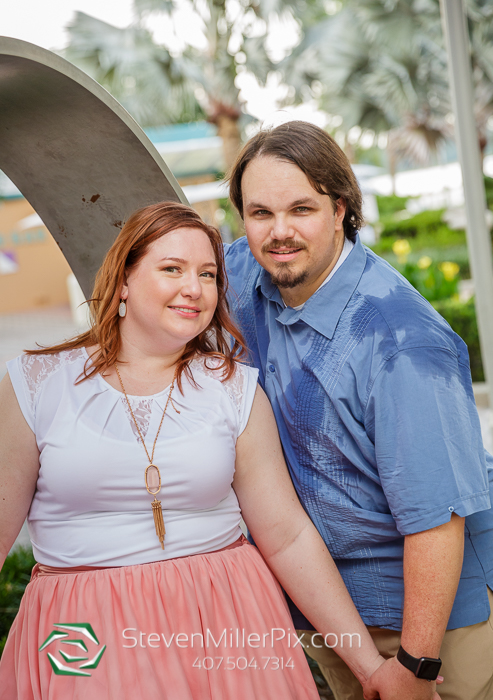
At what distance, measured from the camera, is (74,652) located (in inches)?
68.1

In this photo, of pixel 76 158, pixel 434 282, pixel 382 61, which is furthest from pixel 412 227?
pixel 76 158

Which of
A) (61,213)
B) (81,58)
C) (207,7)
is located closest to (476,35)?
(207,7)

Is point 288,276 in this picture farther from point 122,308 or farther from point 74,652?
point 74,652

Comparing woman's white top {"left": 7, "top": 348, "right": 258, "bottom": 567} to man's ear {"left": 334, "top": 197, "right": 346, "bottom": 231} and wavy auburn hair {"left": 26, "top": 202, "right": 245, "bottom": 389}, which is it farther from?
man's ear {"left": 334, "top": 197, "right": 346, "bottom": 231}

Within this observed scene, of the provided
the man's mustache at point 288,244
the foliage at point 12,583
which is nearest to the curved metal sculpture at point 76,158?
the man's mustache at point 288,244

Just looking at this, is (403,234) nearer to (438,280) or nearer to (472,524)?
(438,280)

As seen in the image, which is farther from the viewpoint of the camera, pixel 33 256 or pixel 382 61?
pixel 33 256

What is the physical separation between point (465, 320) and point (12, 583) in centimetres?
549

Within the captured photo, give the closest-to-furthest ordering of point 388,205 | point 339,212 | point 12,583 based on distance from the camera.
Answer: point 339,212
point 12,583
point 388,205

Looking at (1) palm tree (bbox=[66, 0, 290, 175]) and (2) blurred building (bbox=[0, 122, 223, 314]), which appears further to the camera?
(2) blurred building (bbox=[0, 122, 223, 314])

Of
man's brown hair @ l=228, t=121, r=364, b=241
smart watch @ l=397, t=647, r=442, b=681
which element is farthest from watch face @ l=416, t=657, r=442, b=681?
man's brown hair @ l=228, t=121, r=364, b=241

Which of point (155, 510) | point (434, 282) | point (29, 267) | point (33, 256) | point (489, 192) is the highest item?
point (33, 256)

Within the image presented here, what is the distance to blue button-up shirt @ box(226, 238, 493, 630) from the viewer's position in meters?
1.86

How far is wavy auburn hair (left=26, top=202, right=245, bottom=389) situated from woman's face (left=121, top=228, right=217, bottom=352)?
0.03 m
